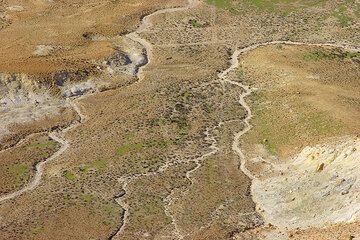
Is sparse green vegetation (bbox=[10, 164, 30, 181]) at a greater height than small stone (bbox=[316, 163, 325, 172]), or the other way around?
small stone (bbox=[316, 163, 325, 172])

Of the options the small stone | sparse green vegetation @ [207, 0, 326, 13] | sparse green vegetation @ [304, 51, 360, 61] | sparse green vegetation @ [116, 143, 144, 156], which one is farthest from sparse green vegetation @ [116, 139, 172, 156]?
sparse green vegetation @ [207, 0, 326, 13]

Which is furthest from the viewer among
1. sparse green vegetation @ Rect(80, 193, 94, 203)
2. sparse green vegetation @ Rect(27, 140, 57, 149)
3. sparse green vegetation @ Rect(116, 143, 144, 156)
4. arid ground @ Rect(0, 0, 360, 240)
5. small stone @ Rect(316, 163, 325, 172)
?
sparse green vegetation @ Rect(27, 140, 57, 149)

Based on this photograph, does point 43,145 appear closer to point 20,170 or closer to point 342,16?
point 20,170

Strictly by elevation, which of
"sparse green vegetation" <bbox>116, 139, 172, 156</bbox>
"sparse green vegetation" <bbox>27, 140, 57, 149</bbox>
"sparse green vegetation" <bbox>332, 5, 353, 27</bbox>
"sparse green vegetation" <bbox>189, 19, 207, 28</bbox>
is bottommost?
"sparse green vegetation" <bbox>332, 5, 353, 27</bbox>

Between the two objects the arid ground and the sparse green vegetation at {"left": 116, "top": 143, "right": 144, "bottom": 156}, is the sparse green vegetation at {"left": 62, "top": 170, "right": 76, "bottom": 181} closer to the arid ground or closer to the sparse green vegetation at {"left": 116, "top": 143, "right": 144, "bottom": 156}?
the arid ground

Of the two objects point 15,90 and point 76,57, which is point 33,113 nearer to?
point 15,90

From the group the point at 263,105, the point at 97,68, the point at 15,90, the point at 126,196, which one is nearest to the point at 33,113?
the point at 15,90

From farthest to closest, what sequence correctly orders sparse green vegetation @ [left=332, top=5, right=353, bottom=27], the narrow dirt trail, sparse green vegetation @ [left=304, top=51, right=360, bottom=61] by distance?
1. sparse green vegetation @ [left=332, top=5, right=353, bottom=27]
2. sparse green vegetation @ [left=304, top=51, right=360, bottom=61]
3. the narrow dirt trail
